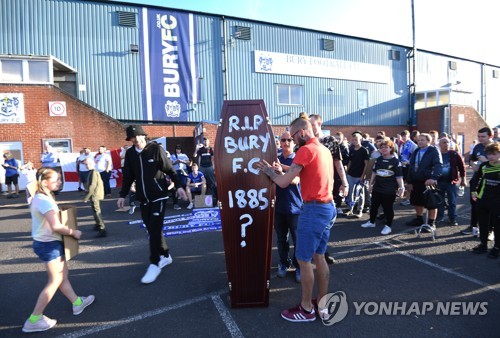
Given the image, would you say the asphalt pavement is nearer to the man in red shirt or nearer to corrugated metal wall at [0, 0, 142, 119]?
the man in red shirt

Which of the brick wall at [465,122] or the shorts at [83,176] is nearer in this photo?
the shorts at [83,176]

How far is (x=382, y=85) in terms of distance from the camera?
75.6ft

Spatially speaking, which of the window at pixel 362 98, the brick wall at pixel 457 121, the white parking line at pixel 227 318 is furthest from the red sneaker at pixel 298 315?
the brick wall at pixel 457 121

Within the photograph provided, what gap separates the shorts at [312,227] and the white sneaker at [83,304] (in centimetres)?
246

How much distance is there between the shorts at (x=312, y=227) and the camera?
9.52 ft

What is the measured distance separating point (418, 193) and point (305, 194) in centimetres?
401

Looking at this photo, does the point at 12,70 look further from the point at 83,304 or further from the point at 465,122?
the point at 465,122

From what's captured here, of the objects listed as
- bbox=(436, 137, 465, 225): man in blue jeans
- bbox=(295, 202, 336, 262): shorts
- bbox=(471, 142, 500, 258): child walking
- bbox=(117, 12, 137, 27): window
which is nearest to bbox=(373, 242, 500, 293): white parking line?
bbox=(471, 142, 500, 258): child walking

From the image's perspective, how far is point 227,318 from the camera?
10.1 ft

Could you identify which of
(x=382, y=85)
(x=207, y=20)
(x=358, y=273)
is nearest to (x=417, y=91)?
(x=382, y=85)

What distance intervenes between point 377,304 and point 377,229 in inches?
120

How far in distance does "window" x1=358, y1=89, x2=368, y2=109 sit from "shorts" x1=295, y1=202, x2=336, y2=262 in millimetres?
21446

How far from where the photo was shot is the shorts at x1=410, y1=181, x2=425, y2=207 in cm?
579
